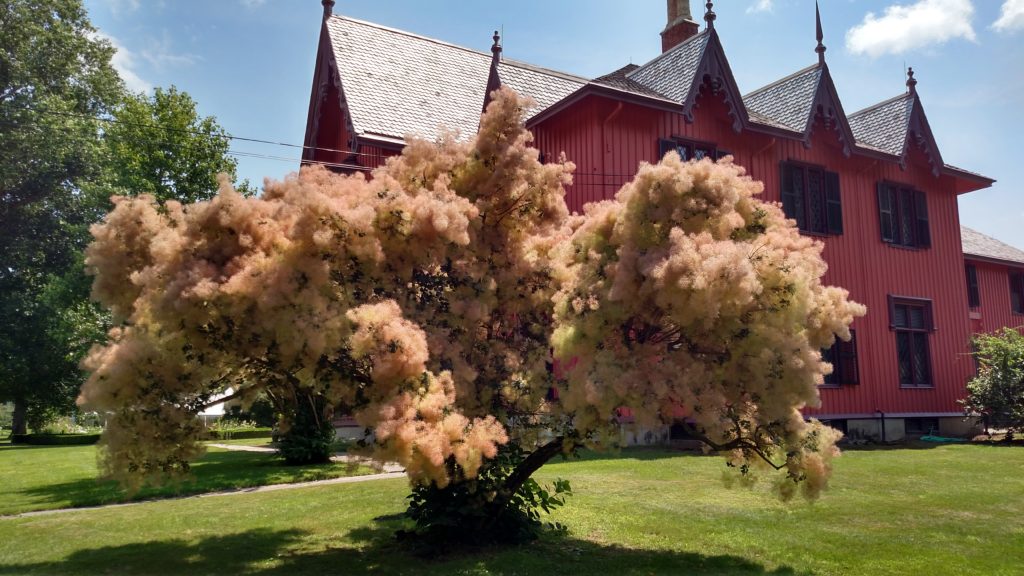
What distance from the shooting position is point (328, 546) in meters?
9.75

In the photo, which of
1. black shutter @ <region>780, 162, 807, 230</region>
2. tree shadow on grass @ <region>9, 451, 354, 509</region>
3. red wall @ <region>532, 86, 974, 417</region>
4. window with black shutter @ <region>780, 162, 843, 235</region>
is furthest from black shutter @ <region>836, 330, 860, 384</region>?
tree shadow on grass @ <region>9, 451, 354, 509</region>

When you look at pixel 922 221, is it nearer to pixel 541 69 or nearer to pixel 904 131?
pixel 904 131

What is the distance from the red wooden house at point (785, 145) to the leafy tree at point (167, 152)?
558 centimetres

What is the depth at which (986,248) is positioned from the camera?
96.8 feet

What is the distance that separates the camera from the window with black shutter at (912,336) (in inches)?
897

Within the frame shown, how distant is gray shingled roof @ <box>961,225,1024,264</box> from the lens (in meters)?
28.4

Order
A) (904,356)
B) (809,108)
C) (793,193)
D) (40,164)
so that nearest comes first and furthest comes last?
1. (809,108)
2. (793,193)
3. (904,356)
4. (40,164)

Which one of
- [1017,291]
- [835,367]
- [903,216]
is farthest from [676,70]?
[1017,291]

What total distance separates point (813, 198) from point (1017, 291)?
1523 cm

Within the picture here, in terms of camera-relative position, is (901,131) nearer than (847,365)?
No

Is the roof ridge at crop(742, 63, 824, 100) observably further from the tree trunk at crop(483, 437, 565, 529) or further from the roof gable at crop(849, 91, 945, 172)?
the tree trunk at crop(483, 437, 565, 529)

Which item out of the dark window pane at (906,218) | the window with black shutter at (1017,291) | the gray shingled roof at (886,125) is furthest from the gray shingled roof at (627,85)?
the window with black shutter at (1017,291)

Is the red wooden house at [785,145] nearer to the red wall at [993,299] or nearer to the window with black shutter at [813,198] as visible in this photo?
the window with black shutter at [813,198]

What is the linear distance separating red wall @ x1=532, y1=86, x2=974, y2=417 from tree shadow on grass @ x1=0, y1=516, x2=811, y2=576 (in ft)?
34.5
